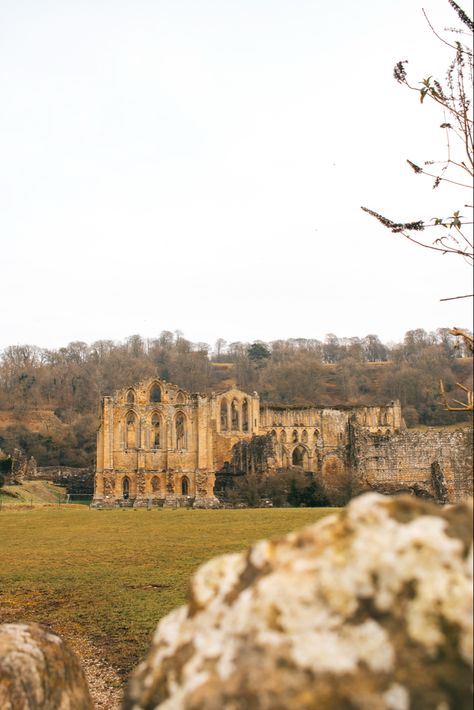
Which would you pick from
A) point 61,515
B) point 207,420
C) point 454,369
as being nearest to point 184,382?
point 454,369

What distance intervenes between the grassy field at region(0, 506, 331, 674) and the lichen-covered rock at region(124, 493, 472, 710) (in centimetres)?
603

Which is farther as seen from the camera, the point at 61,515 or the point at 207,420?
the point at 207,420

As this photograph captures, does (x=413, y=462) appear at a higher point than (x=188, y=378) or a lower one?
lower

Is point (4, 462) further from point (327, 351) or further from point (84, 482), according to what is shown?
point (327, 351)

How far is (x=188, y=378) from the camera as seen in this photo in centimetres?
10775

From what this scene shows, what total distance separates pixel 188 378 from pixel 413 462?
2514 inches

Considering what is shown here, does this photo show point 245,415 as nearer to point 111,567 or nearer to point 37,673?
point 111,567

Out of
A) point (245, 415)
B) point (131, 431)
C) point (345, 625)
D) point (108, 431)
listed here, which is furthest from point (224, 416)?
point (345, 625)

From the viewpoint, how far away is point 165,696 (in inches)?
93.2

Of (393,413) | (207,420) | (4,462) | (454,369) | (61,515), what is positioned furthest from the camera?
(454,369)

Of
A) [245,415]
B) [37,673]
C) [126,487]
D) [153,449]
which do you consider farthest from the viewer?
[245,415]

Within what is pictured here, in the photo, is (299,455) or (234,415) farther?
(234,415)

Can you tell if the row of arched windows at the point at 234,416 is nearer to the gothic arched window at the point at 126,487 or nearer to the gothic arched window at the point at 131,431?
the gothic arched window at the point at 131,431

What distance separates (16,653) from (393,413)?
67.4 meters
